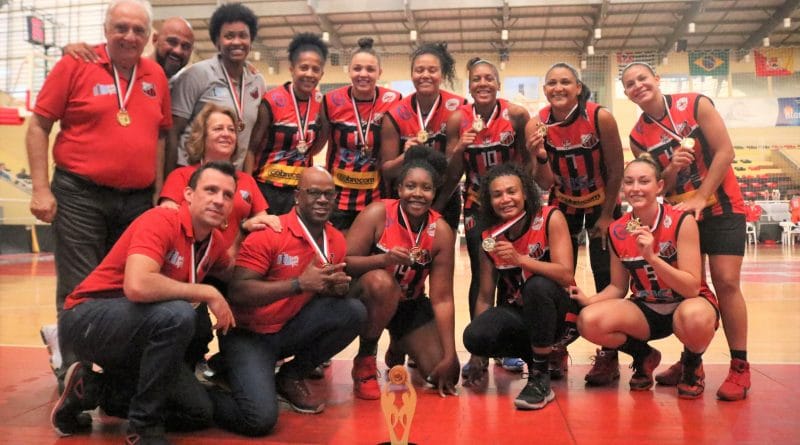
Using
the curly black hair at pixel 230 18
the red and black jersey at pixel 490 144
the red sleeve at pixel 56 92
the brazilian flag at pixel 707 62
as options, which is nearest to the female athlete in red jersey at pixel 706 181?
the red and black jersey at pixel 490 144

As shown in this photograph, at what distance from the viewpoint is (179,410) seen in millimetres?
2896

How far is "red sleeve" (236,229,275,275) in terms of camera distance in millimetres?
3227

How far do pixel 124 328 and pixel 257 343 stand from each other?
0.73 metres

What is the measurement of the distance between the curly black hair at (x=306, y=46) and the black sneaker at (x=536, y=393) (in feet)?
7.87

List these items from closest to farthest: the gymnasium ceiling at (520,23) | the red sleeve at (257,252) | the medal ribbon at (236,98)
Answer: the red sleeve at (257,252) → the medal ribbon at (236,98) → the gymnasium ceiling at (520,23)

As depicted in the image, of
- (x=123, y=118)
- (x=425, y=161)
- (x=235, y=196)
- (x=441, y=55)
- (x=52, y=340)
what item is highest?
(x=441, y=55)

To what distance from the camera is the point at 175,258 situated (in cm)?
279

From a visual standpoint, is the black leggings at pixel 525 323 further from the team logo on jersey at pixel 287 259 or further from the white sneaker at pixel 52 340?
the white sneaker at pixel 52 340

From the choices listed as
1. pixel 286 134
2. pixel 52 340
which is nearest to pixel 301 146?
pixel 286 134

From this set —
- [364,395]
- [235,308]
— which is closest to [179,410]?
[235,308]

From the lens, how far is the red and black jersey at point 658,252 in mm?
3527

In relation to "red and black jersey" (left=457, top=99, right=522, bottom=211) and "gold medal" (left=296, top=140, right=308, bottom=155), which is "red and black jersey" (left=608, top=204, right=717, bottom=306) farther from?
"gold medal" (left=296, top=140, right=308, bottom=155)

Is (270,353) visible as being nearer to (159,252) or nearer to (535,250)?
(159,252)

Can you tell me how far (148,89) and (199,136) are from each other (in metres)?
0.47
